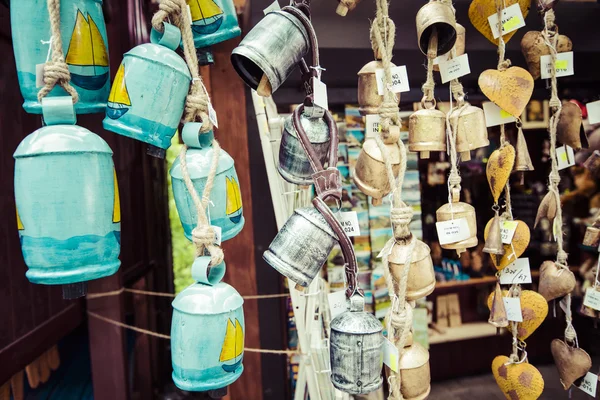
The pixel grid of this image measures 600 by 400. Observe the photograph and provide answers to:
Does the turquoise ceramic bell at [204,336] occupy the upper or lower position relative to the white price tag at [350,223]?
lower

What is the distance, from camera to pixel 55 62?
2.10 ft

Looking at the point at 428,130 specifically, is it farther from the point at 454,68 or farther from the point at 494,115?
the point at 494,115

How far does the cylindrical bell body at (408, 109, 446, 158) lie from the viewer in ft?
3.43

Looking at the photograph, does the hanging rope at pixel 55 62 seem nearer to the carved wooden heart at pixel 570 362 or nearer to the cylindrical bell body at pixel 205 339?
the cylindrical bell body at pixel 205 339

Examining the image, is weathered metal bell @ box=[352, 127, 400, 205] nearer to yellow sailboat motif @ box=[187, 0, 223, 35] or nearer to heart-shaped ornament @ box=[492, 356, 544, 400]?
yellow sailboat motif @ box=[187, 0, 223, 35]

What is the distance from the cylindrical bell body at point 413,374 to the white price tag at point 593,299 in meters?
0.78

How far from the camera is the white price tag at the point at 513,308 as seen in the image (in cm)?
128

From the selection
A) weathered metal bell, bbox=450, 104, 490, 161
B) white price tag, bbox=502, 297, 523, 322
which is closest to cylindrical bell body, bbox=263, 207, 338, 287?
weathered metal bell, bbox=450, 104, 490, 161

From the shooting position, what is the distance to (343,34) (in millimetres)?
1984

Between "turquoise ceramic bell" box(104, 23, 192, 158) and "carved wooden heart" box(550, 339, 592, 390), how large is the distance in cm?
140

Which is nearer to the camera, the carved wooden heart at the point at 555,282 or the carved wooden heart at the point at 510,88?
the carved wooden heart at the point at 510,88

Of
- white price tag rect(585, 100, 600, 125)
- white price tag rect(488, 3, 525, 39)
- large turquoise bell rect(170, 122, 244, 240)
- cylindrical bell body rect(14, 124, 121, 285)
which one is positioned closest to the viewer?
cylindrical bell body rect(14, 124, 121, 285)

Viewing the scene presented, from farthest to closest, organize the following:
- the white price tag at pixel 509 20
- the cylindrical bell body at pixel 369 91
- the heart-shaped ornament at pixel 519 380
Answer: the heart-shaped ornament at pixel 519 380 < the white price tag at pixel 509 20 < the cylindrical bell body at pixel 369 91

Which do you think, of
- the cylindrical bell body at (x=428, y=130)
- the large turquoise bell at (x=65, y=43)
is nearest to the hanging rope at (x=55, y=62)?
the large turquoise bell at (x=65, y=43)
